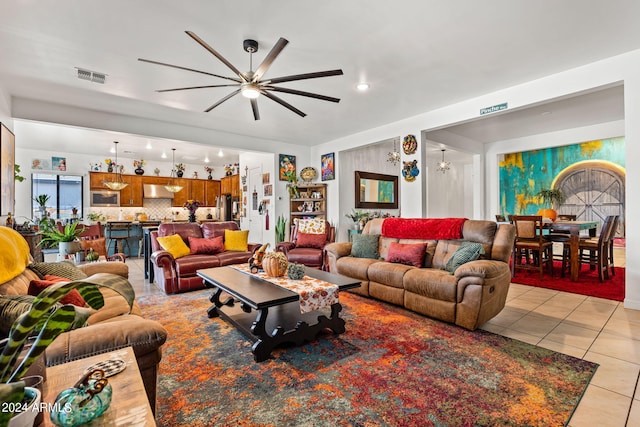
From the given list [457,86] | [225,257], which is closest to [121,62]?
[225,257]

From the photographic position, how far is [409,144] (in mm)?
5449

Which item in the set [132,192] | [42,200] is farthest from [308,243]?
[132,192]

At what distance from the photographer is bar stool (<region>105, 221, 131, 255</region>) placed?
756cm

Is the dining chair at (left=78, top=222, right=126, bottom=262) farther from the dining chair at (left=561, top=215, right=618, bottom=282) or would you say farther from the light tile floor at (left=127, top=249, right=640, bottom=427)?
the dining chair at (left=561, top=215, right=618, bottom=282)

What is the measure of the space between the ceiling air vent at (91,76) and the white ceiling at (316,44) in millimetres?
73

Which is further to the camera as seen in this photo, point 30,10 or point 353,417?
point 30,10

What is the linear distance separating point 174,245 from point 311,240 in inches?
90.3

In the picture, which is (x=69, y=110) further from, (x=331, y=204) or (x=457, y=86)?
(x=457, y=86)

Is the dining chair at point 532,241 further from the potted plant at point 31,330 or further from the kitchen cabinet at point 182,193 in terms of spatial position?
the kitchen cabinet at point 182,193

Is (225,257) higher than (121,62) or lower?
lower

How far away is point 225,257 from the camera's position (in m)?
4.75

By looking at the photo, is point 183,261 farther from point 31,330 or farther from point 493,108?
point 493,108

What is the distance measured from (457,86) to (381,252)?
2530 millimetres

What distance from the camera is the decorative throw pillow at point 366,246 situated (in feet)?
13.7
